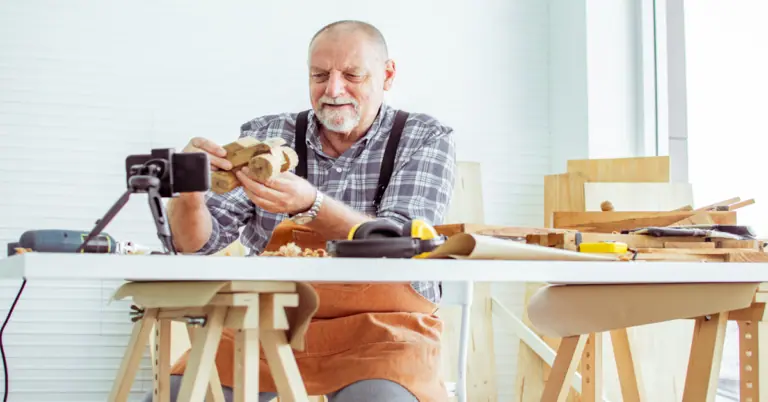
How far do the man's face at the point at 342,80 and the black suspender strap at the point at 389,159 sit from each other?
84 millimetres

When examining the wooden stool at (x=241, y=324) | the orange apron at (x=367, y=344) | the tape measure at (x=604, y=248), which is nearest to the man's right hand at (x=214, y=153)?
the wooden stool at (x=241, y=324)

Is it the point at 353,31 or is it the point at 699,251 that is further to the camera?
the point at 353,31

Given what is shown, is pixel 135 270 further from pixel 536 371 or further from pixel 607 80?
pixel 607 80

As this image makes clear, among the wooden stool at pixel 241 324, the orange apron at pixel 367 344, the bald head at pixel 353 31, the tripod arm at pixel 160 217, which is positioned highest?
the bald head at pixel 353 31

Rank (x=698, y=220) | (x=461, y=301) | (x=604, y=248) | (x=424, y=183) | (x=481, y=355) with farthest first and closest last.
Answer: (x=481, y=355), (x=461, y=301), (x=424, y=183), (x=698, y=220), (x=604, y=248)

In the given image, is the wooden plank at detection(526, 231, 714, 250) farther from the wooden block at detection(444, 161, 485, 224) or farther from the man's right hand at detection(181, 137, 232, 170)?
the wooden block at detection(444, 161, 485, 224)

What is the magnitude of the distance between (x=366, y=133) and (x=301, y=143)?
173mm

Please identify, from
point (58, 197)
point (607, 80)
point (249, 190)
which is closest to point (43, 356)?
point (58, 197)

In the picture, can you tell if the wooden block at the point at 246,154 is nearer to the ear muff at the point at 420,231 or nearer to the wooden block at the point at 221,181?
the wooden block at the point at 221,181

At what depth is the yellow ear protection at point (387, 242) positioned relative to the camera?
115 cm

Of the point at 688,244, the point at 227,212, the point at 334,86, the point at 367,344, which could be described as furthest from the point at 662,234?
the point at 227,212

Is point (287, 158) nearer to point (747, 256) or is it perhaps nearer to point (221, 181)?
point (221, 181)

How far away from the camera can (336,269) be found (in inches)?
41.0

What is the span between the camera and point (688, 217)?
1683mm
